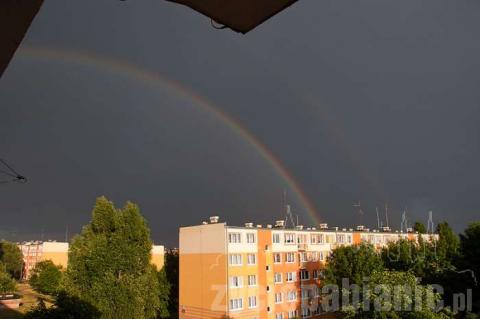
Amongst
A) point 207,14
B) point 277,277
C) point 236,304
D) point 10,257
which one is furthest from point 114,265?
point 10,257

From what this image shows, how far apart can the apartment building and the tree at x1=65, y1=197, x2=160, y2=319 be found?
7.56 m

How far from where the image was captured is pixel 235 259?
4019 cm

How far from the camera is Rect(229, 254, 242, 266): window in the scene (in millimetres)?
39831

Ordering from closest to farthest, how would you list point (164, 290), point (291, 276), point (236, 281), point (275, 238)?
1. point (236, 281)
2. point (275, 238)
3. point (291, 276)
4. point (164, 290)

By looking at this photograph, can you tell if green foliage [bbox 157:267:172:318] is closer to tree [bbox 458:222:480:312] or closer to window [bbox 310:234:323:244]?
window [bbox 310:234:323:244]

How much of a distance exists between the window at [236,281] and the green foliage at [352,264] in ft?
27.5

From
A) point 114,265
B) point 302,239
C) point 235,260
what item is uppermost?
point 302,239

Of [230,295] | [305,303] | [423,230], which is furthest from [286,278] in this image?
[423,230]

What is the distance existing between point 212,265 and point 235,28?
40149mm

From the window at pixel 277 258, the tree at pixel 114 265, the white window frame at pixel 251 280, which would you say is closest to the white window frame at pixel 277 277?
the window at pixel 277 258

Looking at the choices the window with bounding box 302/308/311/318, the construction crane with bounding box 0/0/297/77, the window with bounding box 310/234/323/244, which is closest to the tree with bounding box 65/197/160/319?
the window with bounding box 302/308/311/318

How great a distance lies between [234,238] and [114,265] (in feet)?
41.0

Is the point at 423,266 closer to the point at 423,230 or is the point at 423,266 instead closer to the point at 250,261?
the point at 250,261

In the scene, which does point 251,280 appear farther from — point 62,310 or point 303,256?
point 62,310
